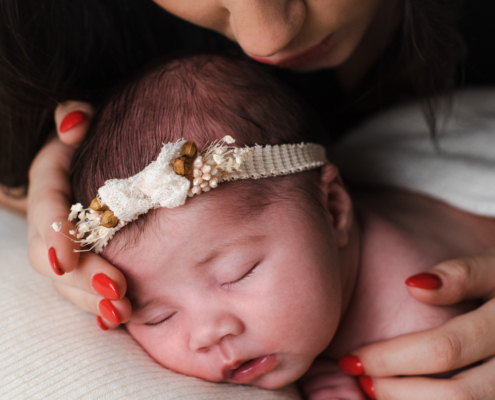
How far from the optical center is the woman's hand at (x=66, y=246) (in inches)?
40.3

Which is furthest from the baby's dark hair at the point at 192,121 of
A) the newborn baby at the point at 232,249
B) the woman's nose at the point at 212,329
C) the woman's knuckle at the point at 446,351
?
the woman's knuckle at the point at 446,351

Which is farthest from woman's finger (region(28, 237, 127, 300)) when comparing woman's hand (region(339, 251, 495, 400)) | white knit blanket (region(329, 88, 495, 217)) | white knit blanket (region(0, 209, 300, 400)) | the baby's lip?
white knit blanket (region(329, 88, 495, 217))

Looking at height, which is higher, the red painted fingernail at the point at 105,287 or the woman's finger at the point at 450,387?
the red painted fingernail at the point at 105,287

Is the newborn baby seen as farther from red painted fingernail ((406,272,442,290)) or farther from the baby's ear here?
red painted fingernail ((406,272,442,290))

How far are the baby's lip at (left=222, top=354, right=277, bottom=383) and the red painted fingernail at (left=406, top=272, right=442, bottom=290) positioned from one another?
44cm

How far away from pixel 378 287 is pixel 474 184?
629 mm

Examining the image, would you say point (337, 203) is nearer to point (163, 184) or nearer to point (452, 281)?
→ point (452, 281)

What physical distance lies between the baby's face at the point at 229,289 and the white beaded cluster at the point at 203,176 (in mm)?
39

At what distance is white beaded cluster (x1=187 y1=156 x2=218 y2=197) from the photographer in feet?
3.37

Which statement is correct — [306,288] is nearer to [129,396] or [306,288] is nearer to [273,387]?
[273,387]

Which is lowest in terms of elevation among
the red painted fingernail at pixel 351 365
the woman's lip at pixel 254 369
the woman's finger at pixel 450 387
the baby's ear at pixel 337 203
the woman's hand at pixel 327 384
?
the woman's hand at pixel 327 384

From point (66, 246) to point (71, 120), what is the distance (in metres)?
0.47

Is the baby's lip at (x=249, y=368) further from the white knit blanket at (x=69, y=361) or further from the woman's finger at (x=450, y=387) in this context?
the woman's finger at (x=450, y=387)

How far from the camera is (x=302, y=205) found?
116 centimetres
